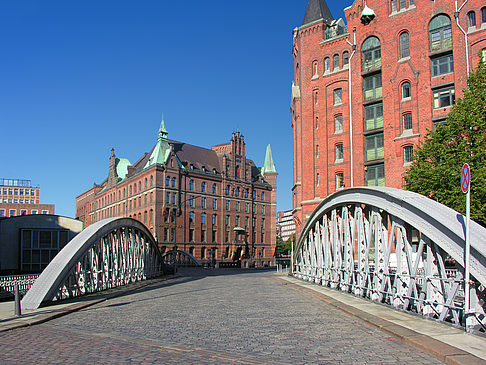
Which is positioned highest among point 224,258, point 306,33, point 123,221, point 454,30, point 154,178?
point 306,33

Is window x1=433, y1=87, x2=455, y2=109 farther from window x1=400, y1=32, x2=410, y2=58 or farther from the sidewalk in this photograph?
the sidewalk

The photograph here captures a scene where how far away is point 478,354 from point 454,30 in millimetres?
29711

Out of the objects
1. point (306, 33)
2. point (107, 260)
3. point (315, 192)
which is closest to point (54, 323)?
point (107, 260)

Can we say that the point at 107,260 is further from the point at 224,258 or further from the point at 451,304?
the point at 224,258

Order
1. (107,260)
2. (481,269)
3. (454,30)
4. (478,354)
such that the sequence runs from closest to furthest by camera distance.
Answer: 1. (478,354)
2. (481,269)
3. (107,260)
4. (454,30)

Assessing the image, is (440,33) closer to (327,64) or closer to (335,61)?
(335,61)

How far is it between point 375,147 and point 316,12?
13565 millimetres

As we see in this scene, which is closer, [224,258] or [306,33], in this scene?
[306,33]

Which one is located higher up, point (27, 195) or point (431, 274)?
point (27, 195)

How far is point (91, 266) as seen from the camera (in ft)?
60.8

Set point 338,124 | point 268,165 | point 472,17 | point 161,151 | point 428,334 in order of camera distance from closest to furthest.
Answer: point 428,334, point 472,17, point 338,124, point 161,151, point 268,165

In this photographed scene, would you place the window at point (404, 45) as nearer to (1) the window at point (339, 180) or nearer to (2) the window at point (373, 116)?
(2) the window at point (373, 116)

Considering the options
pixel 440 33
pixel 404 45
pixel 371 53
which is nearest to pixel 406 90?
pixel 404 45

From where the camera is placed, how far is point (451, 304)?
9586 mm
